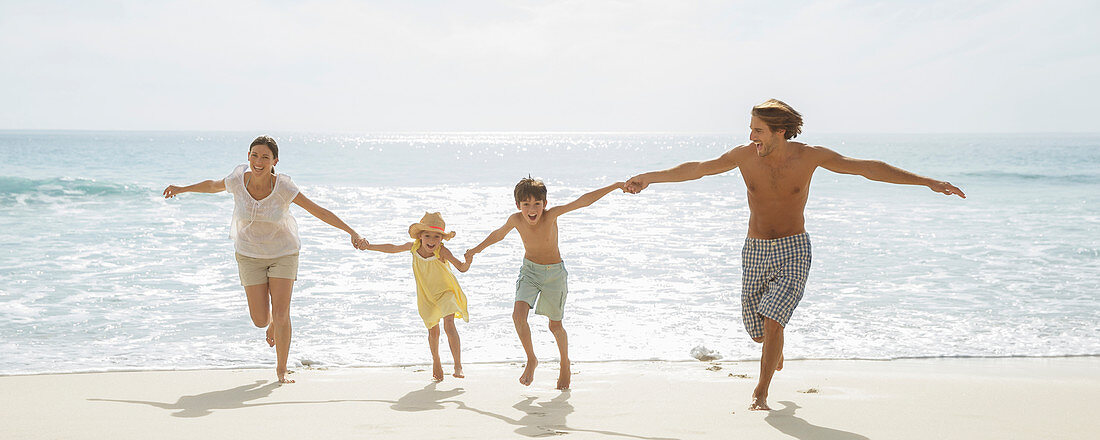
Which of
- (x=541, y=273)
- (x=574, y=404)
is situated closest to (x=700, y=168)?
Answer: (x=541, y=273)

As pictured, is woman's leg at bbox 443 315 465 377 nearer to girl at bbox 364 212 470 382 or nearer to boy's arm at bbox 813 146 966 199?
girl at bbox 364 212 470 382

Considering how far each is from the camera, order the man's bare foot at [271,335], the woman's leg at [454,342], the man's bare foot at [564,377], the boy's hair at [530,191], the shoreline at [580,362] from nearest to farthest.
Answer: the boy's hair at [530,191], the man's bare foot at [564,377], the woman's leg at [454,342], the man's bare foot at [271,335], the shoreline at [580,362]

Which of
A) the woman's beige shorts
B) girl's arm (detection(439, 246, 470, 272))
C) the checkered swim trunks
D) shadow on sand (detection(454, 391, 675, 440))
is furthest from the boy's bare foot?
the woman's beige shorts

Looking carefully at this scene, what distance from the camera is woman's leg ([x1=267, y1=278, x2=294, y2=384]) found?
6004 millimetres

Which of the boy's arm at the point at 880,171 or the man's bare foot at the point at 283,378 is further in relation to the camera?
the man's bare foot at the point at 283,378

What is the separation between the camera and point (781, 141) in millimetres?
5059

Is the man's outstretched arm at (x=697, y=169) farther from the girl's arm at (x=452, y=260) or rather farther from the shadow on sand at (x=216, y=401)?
the shadow on sand at (x=216, y=401)

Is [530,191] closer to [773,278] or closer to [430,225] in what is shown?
[430,225]

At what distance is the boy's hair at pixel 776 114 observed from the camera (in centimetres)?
499

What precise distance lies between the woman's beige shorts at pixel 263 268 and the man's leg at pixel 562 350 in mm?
1835

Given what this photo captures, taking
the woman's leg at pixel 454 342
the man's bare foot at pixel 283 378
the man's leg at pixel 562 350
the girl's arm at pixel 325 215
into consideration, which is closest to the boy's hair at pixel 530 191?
the man's leg at pixel 562 350

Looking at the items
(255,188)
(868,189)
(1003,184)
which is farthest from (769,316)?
(1003,184)

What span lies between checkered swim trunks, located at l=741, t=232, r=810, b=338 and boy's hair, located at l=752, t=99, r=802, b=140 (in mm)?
645

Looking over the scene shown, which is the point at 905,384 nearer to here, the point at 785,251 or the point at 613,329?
the point at 785,251
